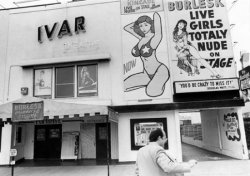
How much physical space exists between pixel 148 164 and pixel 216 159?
393 inches

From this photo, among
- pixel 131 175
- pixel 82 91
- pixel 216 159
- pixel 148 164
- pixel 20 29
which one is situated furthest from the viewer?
pixel 20 29

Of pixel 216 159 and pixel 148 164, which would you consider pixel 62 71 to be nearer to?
pixel 216 159

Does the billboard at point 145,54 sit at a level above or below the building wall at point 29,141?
above

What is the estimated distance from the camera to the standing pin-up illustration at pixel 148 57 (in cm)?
1238

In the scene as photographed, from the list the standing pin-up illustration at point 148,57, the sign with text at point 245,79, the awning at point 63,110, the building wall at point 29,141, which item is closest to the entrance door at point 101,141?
the standing pin-up illustration at point 148,57

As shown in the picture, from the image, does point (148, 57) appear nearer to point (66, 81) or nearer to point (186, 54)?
point (186, 54)

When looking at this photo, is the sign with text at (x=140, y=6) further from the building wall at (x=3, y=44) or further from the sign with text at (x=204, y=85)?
the building wall at (x=3, y=44)

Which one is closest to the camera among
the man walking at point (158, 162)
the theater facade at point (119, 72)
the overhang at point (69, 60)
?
the man walking at point (158, 162)

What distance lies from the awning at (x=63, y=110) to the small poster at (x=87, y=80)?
312cm

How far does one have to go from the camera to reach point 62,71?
13461 mm

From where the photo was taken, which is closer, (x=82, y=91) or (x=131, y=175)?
(x=131, y=175)

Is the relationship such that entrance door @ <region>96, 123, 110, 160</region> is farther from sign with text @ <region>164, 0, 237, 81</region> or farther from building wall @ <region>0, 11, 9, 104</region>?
building wall @ <region>0, 11, 9, 104</region>

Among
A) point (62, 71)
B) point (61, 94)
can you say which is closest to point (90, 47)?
point (62, 71)

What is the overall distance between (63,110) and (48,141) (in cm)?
529
